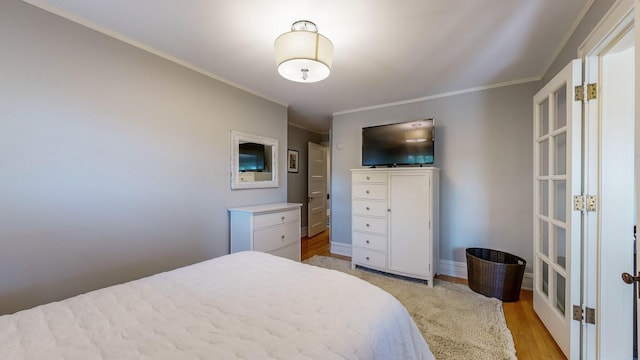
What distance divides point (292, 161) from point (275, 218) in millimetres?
2142

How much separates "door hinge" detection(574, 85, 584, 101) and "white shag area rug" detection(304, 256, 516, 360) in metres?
1.71

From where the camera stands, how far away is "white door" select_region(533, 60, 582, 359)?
151cm

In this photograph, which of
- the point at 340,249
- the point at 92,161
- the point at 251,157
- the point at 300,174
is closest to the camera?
the point at 92,161

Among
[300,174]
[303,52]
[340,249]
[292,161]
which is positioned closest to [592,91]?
[303,52]

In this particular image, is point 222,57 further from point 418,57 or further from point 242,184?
point 418,57

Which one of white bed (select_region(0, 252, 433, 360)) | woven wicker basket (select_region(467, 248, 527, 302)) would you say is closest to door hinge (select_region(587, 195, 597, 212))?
woven wicker basket (select_region(467, 248, 527, 302))

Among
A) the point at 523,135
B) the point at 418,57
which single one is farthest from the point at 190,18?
the point at 523,135

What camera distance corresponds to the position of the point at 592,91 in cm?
146

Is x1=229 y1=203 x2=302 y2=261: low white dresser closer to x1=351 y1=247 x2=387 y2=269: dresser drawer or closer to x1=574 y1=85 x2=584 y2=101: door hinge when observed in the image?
x1=351 y1=247 x2=387 y2=269: dresser drawer

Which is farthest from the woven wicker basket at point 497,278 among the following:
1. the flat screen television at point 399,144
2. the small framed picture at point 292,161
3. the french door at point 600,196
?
the small framed picture at point 292,161

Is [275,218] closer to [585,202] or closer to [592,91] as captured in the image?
[585,202]

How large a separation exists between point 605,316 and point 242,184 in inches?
120

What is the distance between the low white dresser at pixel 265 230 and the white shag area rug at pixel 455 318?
108 cm

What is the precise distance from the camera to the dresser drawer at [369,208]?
9.86ft
